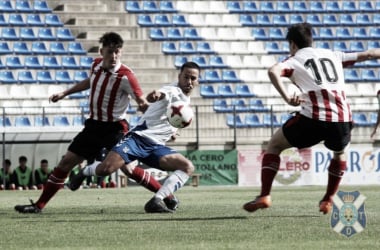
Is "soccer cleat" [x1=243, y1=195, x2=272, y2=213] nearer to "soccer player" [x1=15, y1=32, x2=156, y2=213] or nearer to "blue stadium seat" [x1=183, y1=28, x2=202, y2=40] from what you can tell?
"soccer player" [x1=15, y1=32, x2=156, y2=213]

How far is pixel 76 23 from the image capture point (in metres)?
32.3

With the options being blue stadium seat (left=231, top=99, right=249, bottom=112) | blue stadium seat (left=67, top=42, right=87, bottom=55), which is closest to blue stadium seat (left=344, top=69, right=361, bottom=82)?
blue stadium seat (left=231, top=99, right=249, bottom=112)

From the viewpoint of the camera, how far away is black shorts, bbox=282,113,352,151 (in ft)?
31.2

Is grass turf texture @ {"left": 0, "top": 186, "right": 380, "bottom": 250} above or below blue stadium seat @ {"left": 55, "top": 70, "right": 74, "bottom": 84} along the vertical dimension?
below

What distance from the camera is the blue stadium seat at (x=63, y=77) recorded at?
1164 inches

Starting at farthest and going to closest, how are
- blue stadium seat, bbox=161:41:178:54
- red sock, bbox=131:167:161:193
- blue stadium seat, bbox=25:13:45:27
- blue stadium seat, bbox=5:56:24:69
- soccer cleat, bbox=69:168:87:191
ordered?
blue stadium seat, bbox=161:41:178:54, blue stadium seat, bbox=25:13:45:27, blue stadium seat, bbox=5:56:24:69, soccer cleat, bbox=69:168:87:191, red sock, bbox=131:167:161:193

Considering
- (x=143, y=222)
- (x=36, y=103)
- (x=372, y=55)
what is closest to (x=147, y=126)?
(x=143, y=222)

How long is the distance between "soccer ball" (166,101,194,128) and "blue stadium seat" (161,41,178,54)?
2156 centimetres

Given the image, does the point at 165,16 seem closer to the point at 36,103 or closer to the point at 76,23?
the point at 76,23

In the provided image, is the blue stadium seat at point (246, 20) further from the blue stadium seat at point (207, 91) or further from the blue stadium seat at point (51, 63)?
the blue stadium seat at point (51, 63)

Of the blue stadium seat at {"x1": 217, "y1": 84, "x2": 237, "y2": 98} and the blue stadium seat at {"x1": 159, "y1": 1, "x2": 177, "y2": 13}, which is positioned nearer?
the blue stadium seat at {"x1": 217, "y1": 84, "x2": 237, "y2": 98}

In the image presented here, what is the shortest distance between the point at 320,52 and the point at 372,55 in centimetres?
57

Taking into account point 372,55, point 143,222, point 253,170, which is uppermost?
point 372,55

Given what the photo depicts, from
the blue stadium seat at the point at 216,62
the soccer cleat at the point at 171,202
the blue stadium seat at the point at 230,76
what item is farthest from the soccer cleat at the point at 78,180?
the blue stadium seat at the point at 216,62
